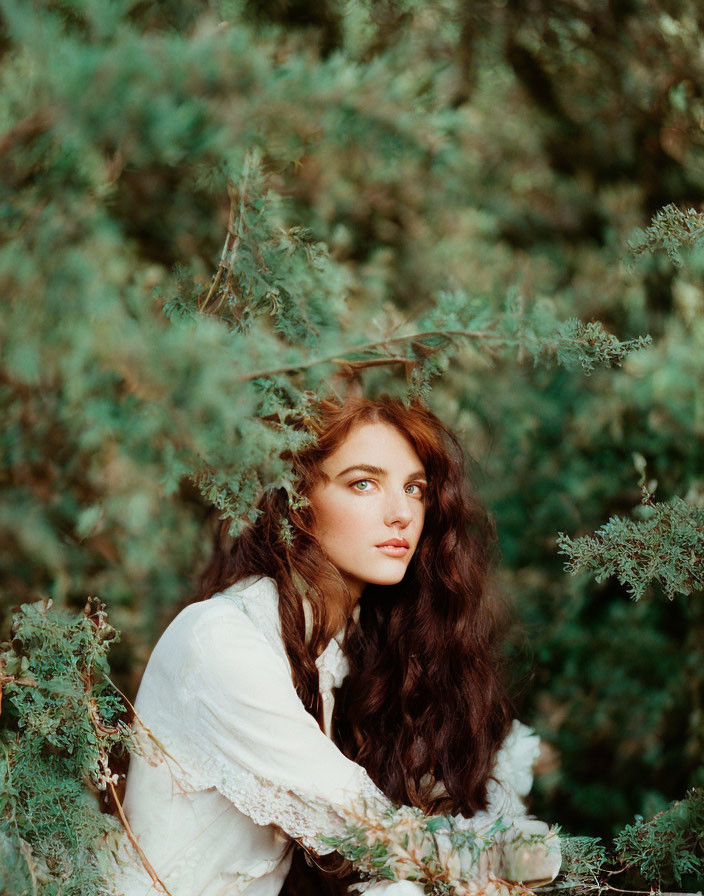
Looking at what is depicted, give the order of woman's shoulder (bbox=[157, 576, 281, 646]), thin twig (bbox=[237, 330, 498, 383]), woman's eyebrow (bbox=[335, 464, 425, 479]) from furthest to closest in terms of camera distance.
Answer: woman's eyebrow (bbox=[335, 464, 425, 479]) < woman's shoulder (bbox=[157, 576, 281, 646]) < thin twig (bbox=[237, 330, 498, 383])

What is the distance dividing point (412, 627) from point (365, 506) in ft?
1.33

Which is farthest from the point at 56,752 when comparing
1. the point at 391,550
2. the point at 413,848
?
the point at 391,550

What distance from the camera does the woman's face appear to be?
6.10 ft

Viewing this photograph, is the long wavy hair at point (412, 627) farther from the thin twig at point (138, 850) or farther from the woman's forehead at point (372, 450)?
the thin twig at point (138, 850)

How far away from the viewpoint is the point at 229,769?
1.63 meters

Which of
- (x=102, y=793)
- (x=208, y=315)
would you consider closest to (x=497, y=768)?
(x=102, y=793)

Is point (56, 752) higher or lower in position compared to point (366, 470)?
lower

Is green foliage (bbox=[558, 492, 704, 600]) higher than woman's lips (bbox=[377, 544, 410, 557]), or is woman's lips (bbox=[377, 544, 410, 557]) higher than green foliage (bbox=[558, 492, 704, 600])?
green foliage (bbox=[558, 492, 704, 600])

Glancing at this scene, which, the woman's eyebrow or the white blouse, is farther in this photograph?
the woman's eyebrow

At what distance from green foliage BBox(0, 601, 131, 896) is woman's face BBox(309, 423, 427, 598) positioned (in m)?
0.47

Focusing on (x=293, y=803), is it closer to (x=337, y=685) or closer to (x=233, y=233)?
(x=337, y=685)

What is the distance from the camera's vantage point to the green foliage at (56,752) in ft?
4.96

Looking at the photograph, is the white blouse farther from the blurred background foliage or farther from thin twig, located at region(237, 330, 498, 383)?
thin twig, located at region(237, 330, 498, 383)

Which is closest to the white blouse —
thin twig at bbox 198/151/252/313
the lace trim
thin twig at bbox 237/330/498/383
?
the lace trim
